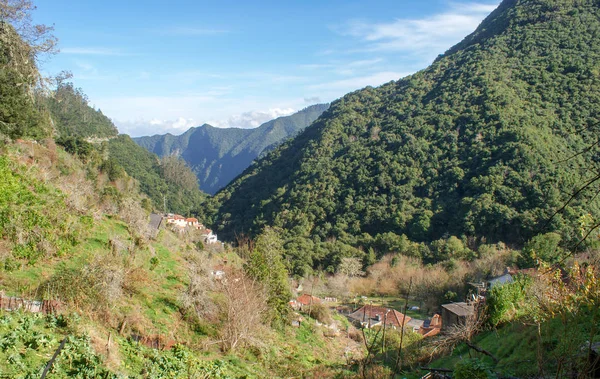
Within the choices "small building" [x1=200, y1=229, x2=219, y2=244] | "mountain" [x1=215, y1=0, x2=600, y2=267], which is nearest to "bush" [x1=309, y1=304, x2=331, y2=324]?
"small building" [x1=200, y1=229, x2=219, y2=244]

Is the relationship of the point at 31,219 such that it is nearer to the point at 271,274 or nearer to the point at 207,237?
the point at 271,274

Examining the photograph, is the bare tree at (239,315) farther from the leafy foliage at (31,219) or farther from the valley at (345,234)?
the leafy foliage at (31,219)

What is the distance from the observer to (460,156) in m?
42.6

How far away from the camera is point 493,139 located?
134 feet

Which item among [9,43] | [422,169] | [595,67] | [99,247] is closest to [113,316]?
[99,247]

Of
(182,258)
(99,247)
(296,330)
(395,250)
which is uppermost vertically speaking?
(99,247)

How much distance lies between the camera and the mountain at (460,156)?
35.4 m

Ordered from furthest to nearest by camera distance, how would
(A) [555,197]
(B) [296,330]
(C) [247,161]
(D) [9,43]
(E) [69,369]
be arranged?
(C) [247,161] < (A) [555,197] < (B) [296,330] < (D) [9,43] < (E) [69,369]

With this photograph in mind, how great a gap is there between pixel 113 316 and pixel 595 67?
2103 inches

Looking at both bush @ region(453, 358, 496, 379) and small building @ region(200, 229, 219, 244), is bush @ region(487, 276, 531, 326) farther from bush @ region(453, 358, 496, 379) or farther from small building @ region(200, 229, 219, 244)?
small building @ region(200, 229, 219, 244)

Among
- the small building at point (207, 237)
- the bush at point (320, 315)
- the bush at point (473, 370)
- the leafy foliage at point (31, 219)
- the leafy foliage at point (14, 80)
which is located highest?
the leafy foliage at point (14, 80)

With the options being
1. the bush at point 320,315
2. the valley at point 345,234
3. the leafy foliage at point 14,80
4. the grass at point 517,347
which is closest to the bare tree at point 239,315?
the valley at point 345,234

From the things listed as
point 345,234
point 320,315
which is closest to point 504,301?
point 320,315

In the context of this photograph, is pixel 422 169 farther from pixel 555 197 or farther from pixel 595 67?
pixel 595 67
